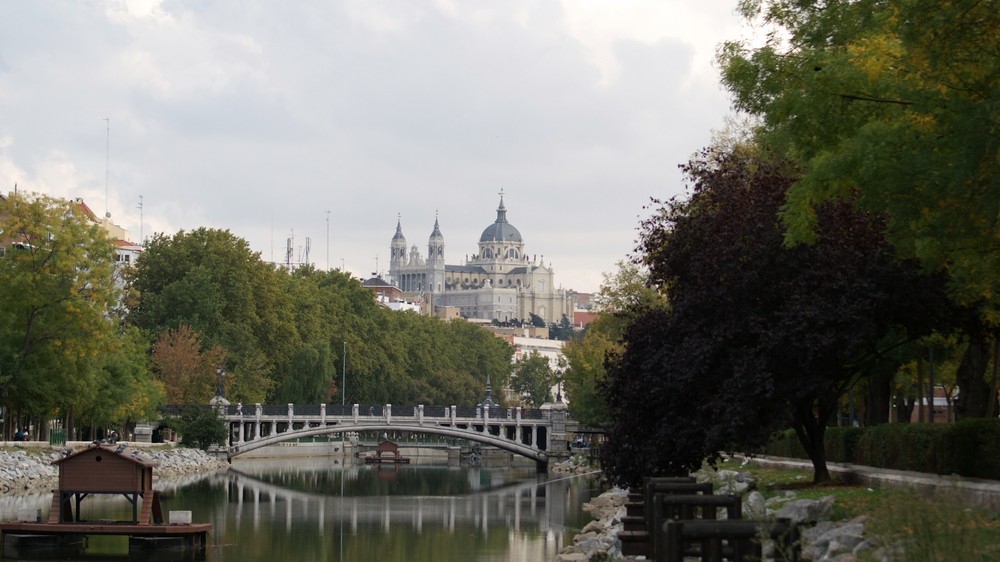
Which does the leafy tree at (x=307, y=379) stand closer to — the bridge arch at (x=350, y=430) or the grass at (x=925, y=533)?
the bridge arch at (x=350, y=430)

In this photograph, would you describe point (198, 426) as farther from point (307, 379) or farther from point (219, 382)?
point (307, 379)

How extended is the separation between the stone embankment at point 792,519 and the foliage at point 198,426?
136 ft

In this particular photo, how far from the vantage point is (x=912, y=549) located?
1236cm

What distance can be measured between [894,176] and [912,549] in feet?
22.5

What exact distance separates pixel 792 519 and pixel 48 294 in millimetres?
36593

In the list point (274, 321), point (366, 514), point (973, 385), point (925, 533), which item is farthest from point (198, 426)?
point (925, 533)

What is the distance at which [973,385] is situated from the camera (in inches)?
1241

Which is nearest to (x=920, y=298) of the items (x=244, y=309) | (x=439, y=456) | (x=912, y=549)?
(x=912, y=549)

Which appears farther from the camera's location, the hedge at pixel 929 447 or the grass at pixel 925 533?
the hedge at pixel 929 447

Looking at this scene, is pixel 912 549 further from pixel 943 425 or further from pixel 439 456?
pixel 439 456

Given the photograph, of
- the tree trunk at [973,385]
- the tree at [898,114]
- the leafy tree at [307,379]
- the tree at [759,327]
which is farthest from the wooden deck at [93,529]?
the leafy tree at [307,379]

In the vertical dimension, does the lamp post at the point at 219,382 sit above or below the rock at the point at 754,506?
above

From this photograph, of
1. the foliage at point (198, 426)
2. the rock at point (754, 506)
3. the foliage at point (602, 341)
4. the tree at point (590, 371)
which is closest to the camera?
the rock at point (754, 506)

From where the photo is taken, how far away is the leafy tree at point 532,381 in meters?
169
